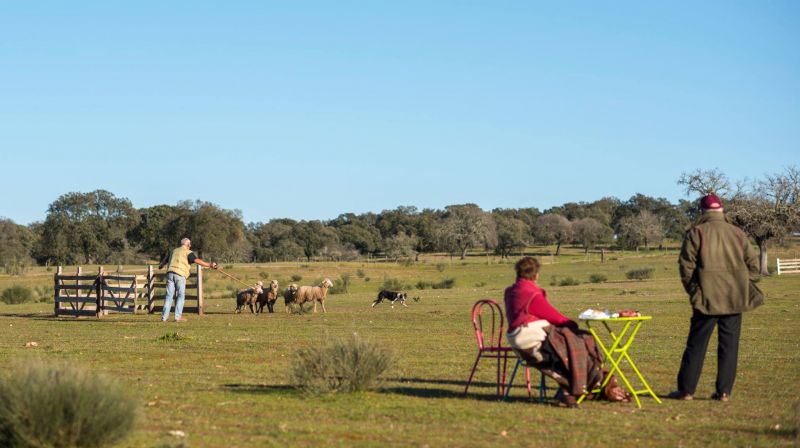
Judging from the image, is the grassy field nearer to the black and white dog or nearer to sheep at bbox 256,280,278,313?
sheep at bbox 256,280,278,313

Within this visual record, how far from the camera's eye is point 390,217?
16712 cm

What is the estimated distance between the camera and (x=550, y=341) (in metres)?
11.0

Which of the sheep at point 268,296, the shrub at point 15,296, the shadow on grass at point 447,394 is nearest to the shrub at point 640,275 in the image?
the sheep at point 268,296

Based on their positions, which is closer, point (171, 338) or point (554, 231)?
point (171, 338)

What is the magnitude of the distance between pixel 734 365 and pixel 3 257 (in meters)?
98.0

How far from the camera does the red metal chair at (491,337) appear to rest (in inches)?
472

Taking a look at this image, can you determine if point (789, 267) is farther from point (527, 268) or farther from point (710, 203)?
point (527, 268)

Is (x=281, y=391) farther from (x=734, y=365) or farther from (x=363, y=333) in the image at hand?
(x=363, y=333)

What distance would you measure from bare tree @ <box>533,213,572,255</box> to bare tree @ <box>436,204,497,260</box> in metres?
10.7

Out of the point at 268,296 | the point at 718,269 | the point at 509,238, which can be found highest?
the point at 509,238

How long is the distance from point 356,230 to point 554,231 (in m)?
30.1

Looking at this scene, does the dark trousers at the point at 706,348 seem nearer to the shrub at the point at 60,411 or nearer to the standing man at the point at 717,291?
the standing man at the point at 717,291

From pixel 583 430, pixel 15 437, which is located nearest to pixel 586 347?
pixel 583 430

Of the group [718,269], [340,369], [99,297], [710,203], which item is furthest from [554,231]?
[340,369]
